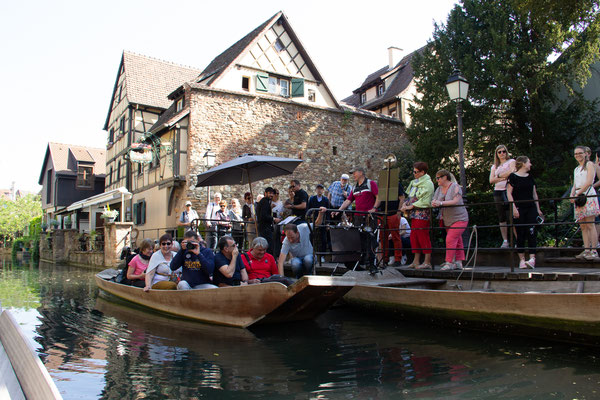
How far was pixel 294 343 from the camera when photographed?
219 inches

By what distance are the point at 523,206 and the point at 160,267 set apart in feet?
18.2

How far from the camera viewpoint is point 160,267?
7.82 m

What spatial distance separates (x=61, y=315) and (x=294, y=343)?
4.75 m

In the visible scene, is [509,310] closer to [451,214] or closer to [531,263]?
[531,263]

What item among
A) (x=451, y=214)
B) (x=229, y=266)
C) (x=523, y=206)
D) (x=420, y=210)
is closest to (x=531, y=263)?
(x=523, y=206)

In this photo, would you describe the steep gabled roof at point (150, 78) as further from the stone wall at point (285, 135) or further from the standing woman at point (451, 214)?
the standing woman at point (451, 214)

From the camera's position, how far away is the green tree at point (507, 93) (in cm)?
1577

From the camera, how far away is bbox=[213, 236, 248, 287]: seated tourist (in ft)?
21.5

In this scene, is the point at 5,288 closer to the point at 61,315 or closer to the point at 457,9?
the point at 61,315

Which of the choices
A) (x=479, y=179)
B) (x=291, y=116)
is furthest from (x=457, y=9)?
(x=291, y=116)

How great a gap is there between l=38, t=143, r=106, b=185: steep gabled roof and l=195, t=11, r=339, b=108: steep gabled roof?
60.9 ft

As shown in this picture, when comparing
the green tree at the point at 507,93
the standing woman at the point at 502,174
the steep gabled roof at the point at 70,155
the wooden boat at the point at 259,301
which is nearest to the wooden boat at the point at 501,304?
the wooden boat at the point at 259,301

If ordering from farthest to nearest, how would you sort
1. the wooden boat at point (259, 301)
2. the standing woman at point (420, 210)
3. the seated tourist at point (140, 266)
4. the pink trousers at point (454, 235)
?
1. the seated tourist at point (140, 266)
2. the standing woman at point (420, 210)
3. the pink trousers at point (454, 235)
4. the wooden boat at point (259, 301)

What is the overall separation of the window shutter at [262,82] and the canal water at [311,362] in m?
15.1
